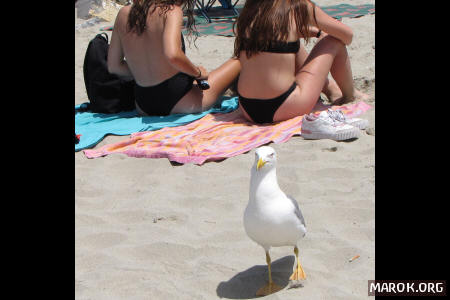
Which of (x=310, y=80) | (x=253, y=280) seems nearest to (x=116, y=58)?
(x=310, y=80)

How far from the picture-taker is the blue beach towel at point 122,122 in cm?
464

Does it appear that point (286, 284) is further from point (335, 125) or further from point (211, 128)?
point (211, 128)

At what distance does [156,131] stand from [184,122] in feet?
0.97

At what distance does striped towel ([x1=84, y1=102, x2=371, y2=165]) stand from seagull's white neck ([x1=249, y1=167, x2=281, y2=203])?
5.49 feet

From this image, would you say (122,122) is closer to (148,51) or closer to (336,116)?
(148,51)

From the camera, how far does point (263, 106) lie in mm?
4500

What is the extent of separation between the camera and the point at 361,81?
544cm

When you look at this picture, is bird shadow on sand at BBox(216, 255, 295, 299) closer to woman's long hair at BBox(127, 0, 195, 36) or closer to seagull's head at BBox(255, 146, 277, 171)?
seagull's head at BBox(255, 146, 277, 171)

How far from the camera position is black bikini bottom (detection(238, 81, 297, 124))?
176 inches

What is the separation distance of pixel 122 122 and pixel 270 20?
1.57 m

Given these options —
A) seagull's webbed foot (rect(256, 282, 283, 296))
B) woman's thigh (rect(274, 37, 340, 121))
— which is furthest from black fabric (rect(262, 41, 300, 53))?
seagull's webbed foot (rect(256, 282, 283, 296))

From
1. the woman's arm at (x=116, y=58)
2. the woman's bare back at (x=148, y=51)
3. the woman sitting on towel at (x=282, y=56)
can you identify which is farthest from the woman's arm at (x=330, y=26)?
the woman's arm at (x=116, y=58)

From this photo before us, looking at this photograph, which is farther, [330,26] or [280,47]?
[330,26]
